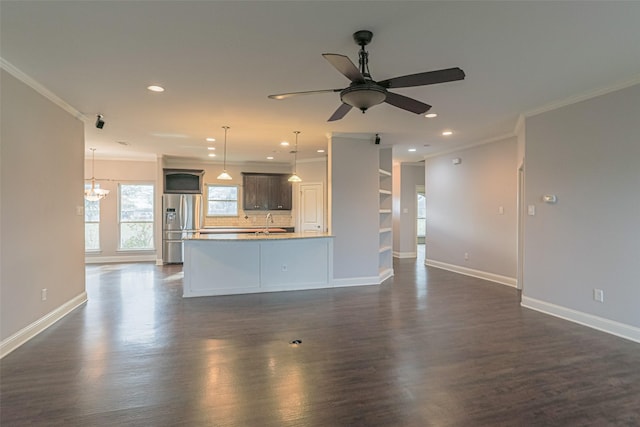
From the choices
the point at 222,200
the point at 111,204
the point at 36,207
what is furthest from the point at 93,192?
the point at 36,207

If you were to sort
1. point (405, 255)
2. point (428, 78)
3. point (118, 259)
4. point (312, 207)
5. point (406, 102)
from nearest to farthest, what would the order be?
1. point (428, 78)
2. point (406, 102)
3. point (118, 259)
4. point (312, 207)
5. point (405, 255)

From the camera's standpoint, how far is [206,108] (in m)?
4.40

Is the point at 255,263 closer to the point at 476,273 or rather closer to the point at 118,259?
the point at 476,273

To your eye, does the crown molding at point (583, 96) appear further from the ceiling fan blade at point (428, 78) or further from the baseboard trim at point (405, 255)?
the baseboard trim at point (405, 255)

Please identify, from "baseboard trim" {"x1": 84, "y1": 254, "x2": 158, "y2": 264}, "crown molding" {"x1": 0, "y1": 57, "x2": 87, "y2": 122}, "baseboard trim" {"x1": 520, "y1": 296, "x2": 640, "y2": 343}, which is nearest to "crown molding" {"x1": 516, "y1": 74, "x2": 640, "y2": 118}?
"baseboard trim" {"x1": 520, "y1": 296, "x2": 640, "y2": 343}

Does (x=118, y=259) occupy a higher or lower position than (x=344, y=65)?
lower

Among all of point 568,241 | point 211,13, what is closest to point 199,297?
point 211,13

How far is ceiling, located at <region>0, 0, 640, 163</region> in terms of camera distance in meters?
2.26

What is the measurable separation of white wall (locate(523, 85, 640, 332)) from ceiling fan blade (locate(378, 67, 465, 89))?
259cm

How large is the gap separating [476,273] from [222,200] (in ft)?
21.6

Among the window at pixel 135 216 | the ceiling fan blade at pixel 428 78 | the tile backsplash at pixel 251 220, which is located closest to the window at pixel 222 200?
the tile backsplash at pixel 251 220

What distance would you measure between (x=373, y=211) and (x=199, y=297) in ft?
10.7

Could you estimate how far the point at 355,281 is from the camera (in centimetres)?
602

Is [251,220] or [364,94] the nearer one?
[364,94]
